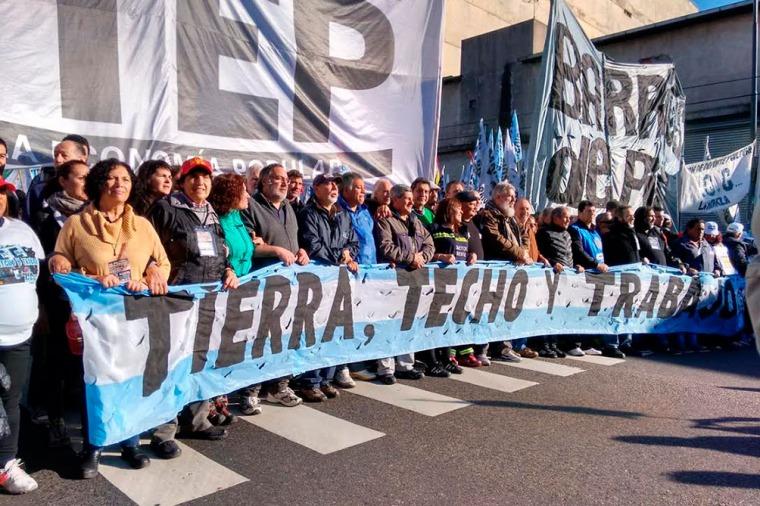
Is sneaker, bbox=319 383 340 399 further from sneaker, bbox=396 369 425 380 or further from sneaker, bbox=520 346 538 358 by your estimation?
sneaker, bbox=520 346 538 358

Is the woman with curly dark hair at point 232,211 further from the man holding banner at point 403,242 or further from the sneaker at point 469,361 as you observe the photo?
the sneaker at point 469,361

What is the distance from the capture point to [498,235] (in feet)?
22.1

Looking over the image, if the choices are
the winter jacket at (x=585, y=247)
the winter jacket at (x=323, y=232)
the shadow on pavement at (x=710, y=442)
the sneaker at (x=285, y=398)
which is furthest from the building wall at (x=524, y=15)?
the shadow on pavement at (x=710, y=442)

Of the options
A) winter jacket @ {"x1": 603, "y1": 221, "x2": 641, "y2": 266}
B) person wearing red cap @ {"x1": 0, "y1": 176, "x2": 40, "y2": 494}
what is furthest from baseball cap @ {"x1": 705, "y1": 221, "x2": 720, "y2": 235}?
person wearing red cap @ {"x1": 0, "y1": 176, "x2": 40, "y2": 494}

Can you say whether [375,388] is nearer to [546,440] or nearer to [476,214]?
[546,440]

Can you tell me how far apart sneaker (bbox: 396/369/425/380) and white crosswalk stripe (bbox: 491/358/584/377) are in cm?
121

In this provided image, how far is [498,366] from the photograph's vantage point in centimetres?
657

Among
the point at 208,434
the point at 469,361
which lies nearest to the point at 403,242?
the point at 469,361

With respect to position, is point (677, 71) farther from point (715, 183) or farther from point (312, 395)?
point (312, 395)

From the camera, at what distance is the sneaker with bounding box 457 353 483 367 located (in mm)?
6551

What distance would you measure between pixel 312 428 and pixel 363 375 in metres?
1.60

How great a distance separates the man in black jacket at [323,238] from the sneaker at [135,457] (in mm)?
1647

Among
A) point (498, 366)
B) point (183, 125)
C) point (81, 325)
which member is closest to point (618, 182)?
point (498, 366)

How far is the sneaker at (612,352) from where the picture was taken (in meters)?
7.39
